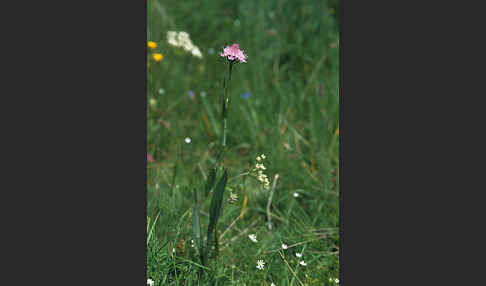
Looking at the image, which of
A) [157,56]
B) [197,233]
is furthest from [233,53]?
[157,56]

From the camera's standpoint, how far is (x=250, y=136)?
9.48 ft

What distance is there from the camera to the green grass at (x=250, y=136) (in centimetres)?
204

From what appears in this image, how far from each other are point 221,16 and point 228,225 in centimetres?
219

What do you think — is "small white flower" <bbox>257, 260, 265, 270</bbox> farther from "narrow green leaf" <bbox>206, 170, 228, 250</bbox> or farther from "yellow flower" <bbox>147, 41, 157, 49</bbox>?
"yellow flower" <bbox>147, 41, 157, 49</bbox>

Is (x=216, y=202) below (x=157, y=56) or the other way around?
below

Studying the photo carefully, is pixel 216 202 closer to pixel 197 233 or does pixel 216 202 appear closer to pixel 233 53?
pixel 197 233

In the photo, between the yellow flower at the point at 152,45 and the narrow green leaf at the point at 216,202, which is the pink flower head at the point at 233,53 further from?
the yellow flower at the point at 152,45

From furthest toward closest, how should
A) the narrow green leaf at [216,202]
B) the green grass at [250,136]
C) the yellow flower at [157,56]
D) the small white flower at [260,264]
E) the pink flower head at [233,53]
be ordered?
1. the yellow flower at [157,56]
2. the green grass at [250,136]
3. the small white flower at [260,264]
4. the narrow green leaf at [216,202]
5. the pink flower head at [233,53]

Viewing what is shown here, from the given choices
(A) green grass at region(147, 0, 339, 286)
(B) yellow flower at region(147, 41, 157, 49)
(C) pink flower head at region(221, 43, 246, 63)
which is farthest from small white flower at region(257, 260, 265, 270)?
(B) yellow flower at region(147, 41, 157, 49)

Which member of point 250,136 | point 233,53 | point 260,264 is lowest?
point 260,264

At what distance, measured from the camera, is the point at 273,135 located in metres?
2.84

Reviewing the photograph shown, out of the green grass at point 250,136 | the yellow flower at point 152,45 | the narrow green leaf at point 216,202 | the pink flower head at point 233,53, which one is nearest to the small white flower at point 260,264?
the green grass at point 250,136

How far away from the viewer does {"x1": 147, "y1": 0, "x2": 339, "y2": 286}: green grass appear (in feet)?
6.68

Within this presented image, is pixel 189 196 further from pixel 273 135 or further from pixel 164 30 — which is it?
pixel 164 30
